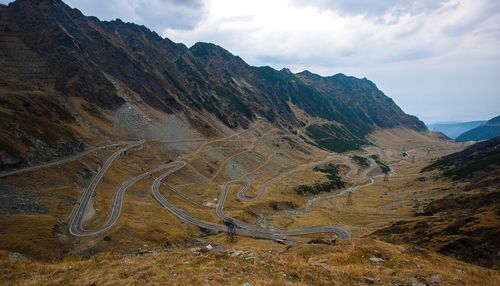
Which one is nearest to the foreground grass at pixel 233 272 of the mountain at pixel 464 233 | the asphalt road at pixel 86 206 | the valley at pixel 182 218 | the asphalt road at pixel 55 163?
the valley at pixel 182 218

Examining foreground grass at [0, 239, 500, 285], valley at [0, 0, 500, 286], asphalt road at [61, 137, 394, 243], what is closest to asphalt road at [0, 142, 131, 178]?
valley at [0, 0, 500, 286]

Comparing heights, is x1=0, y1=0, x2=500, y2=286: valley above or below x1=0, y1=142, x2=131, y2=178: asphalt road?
below

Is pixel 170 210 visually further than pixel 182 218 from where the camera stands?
Yes

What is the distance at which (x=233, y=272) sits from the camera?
2961 cm

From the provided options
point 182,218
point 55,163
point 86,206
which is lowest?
point 182,218

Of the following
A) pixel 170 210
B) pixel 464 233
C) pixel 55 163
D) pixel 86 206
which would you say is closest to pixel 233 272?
pixel 464 233

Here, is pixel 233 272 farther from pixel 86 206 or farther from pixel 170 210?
pixel 170 210

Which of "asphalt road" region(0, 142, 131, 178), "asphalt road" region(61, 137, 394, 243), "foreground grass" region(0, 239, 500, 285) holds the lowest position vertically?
"asphalt road" region(61, 137, 394, 243)

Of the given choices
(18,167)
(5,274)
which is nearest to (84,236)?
(18,167)

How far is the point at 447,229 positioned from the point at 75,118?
16749 cm

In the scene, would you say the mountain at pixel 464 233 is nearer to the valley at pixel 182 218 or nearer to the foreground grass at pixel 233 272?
the valley at pixel 182 218

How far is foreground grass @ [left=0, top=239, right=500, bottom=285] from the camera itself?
2827cm

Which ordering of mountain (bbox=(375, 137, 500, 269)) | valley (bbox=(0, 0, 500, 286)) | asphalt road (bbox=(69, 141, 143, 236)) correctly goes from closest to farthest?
valley (bbox=(0, 0, 500, 286))
mountain (bbox=(375, 137, 500, 269))
asphalt road (bbox=(69, 141, 143, 236))

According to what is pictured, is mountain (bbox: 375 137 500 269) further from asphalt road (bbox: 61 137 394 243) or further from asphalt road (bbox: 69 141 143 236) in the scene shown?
asphalt road (bbox: 69 141 143 236)
